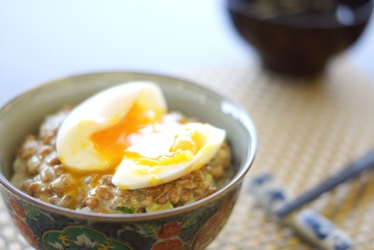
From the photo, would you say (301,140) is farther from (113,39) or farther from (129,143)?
(113,39)

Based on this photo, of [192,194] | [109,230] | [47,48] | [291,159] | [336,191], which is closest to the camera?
[109,230]

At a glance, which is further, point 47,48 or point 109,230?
point 47,48

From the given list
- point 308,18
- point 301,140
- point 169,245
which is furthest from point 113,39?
point 169,245

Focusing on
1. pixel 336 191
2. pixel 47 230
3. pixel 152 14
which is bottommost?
pixel 336 191

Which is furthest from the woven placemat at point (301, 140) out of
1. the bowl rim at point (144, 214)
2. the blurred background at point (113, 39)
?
the bowl rim at point (144, 214)

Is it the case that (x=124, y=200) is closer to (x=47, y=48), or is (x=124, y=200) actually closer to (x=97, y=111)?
(x=97, y=111)

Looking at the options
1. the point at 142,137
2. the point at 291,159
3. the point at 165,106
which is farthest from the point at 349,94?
the point at 142,137

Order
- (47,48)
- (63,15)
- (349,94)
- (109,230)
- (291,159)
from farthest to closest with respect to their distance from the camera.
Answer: (63,15)
(47,48)
(349,94)
(291,159)
(109,230)

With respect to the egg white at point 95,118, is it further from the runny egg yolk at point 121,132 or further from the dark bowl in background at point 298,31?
the dark bowl in background at point 298,31
